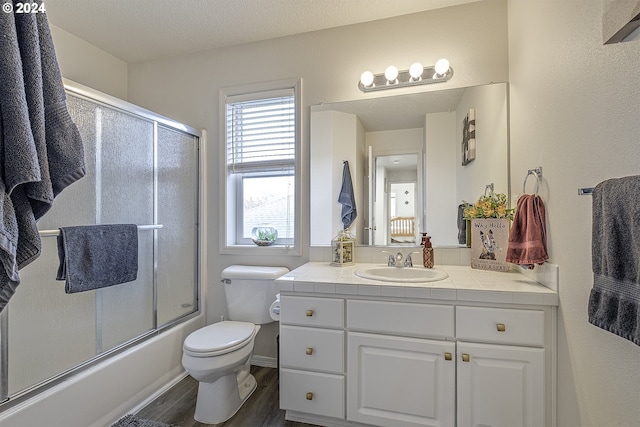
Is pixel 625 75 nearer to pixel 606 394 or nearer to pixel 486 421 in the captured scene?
pixel 606 394

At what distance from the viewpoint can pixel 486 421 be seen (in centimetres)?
131

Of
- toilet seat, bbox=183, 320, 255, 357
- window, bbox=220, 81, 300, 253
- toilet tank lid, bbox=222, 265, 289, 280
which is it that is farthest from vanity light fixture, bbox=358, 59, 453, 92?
toilet seat, bbox=183, 320, 255, 357

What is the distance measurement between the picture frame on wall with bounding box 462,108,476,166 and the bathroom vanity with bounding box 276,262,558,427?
2.39 feet

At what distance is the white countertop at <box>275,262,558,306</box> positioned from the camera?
129cm

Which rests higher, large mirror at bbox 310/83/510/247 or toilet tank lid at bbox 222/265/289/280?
large mirror at bbox 310/83/510/247

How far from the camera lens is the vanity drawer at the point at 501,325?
4.16 feet

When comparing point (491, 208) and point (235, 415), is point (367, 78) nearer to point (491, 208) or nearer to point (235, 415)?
point (491, 208)

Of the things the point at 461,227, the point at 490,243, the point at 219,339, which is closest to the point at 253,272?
the point at 219,339

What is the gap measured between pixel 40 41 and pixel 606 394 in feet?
6.22

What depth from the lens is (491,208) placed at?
1731 mm

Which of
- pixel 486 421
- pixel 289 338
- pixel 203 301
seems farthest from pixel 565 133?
pixel 203 301

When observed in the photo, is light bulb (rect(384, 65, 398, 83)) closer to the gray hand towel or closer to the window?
the window

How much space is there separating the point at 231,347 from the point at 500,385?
1.32 meters

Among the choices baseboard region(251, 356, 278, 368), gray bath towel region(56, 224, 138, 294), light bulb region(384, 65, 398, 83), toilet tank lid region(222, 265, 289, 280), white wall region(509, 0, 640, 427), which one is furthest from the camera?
baseboard region(251, 356, 278, 368)
